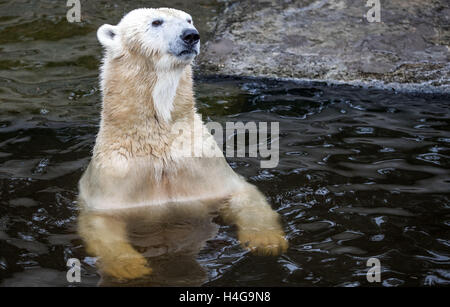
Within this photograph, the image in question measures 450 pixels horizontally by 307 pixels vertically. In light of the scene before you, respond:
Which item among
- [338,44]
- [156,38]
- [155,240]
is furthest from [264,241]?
[338,44]

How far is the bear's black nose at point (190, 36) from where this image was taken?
12.9 feet

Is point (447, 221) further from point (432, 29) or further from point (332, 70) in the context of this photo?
point (432, 29)

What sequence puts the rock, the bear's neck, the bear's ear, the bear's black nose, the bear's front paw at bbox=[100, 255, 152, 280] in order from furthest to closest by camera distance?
the rock → the bear's ear → the bear's neck → the bear's black nose → the bear's front paw at bbox=[100, 255, 152, 280]

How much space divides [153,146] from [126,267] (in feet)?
2.96

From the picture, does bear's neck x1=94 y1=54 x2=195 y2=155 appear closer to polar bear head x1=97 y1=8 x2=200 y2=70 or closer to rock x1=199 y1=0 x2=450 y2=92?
polar bear head x1=97 y1=8 x2=200 y2=70

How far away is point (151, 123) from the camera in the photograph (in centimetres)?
409

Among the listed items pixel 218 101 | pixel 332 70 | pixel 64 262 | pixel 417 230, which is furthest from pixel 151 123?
pixel 332 70

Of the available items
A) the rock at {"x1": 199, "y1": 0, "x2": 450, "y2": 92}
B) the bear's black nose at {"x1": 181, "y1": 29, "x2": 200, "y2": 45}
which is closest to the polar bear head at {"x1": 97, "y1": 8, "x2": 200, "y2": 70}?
the bear's black nose at {"x1": 181, "y1": 29, "x2": 200, "y2": 45}

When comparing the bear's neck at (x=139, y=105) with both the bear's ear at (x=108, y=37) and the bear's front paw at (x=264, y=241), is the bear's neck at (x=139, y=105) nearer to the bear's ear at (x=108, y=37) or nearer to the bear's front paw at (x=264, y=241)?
the bear's ear at (x=108, y=37)

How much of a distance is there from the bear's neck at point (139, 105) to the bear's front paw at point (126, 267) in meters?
0.77

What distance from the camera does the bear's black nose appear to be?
3938mm

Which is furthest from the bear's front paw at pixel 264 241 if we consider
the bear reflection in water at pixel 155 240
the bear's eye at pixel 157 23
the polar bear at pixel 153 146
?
the bear's eye at pixel 157 23

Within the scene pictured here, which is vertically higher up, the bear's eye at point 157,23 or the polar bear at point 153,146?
the bear's eye at point 157,23
